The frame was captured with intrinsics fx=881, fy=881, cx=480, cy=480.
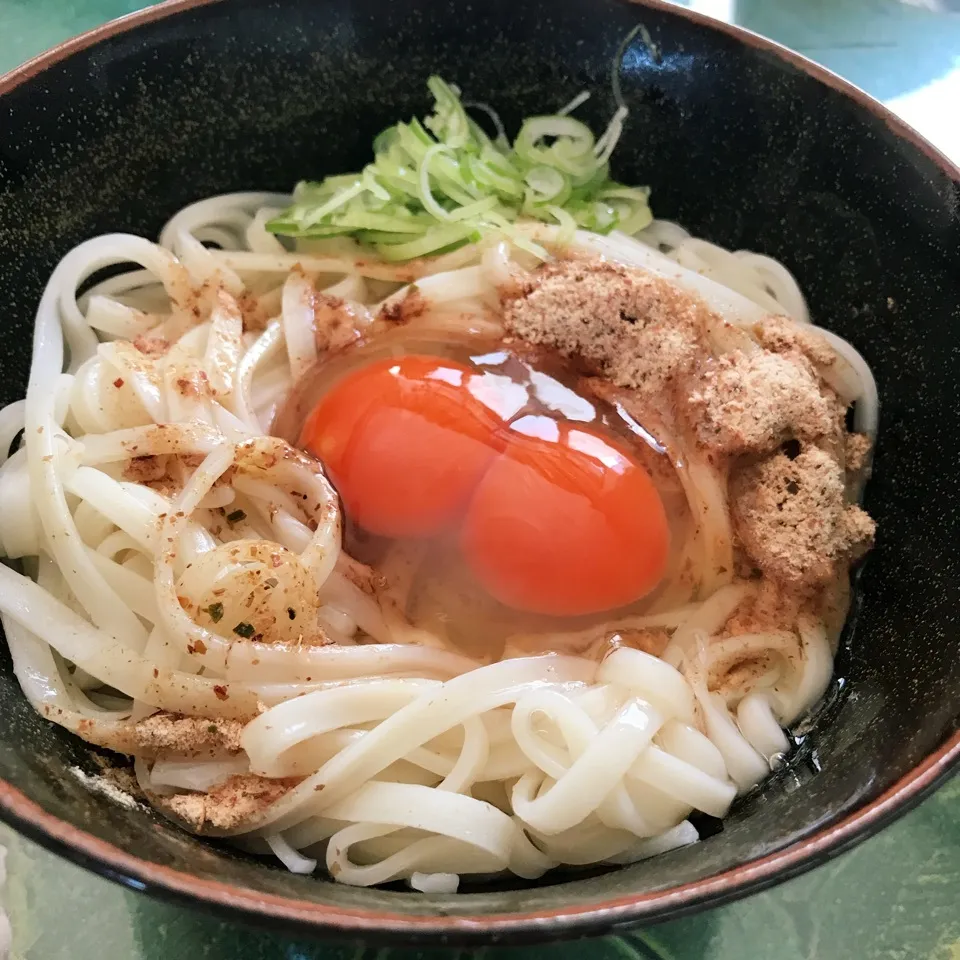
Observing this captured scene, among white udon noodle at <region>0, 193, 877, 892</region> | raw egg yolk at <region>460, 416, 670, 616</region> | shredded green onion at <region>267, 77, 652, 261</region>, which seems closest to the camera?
white udon noodle at <region>0, 193, 877, 892</region>

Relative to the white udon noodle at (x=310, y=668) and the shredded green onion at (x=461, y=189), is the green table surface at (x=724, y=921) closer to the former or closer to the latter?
the white udon noodle at (x=310, y=668)

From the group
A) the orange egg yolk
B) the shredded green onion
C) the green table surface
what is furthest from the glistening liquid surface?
the green table surface

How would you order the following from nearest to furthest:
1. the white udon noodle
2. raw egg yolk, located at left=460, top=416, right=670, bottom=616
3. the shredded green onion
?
the white udon noodle < raw egg yolk, located at left=460, top=416, right=670, bottom=616 < the shredded green onion

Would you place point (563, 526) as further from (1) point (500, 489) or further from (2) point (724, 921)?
(2) point (724, 921)

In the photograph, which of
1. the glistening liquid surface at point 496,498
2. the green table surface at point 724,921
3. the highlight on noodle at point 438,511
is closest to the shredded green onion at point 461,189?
the highlight on noodle at point 438,511

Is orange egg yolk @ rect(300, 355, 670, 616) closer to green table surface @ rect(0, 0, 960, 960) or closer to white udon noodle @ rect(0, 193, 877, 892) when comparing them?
white udon noodle @ rect(0, 193, 877, 892)

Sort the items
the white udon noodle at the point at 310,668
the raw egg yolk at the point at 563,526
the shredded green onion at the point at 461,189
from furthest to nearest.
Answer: the shredded green onion at the point at 461,189 → the raw egg yolk at the point at 563,526 → the white udon noodle at the point at 310,668

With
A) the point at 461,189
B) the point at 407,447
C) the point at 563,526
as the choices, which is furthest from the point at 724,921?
the point at 461,189

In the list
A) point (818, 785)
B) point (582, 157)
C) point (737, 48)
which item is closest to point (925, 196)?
point (737, 48)
